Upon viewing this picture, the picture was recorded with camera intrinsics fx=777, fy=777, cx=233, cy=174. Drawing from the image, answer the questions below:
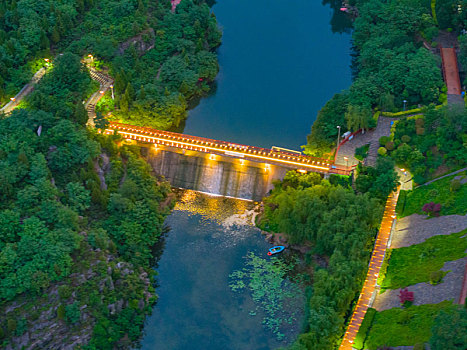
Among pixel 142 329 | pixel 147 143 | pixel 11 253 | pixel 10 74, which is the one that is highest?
pixel 10 74

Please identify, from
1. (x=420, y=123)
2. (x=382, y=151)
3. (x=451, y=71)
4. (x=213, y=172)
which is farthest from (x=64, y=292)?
(x=451, y=71)

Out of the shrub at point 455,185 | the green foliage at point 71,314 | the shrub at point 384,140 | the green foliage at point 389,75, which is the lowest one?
the green foliage at point 71,314

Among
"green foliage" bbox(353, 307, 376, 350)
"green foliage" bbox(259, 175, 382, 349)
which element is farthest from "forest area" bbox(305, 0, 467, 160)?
"green foliage" bbox(353, 307, 376, 350)

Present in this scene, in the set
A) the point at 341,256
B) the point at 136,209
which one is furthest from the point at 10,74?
the point at 341,256

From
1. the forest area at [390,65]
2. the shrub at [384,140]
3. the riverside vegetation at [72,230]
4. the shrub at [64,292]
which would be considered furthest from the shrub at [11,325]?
the shrub at [384,140]

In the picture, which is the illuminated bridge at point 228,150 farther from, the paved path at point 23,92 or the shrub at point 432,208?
the paved path at point 23,92

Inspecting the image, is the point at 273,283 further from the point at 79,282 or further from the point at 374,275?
the point at 79,282
